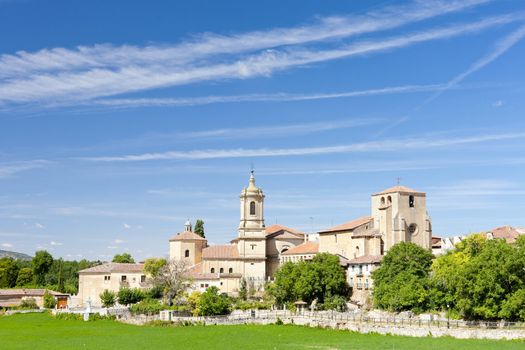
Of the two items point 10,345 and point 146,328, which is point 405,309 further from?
point 10,345

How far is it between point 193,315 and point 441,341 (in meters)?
29.3

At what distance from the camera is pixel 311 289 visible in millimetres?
73875

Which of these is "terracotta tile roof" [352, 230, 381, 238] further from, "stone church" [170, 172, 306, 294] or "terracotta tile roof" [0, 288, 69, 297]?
"terracotta tile roof" [0, 288, 69, 297]

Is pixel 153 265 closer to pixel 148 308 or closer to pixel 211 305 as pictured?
pixel 148 308

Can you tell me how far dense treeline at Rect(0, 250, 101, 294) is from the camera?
12687cm

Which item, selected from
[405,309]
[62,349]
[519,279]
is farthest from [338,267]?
[62,349]

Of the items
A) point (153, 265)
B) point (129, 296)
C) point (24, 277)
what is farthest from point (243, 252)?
point (24, 277)

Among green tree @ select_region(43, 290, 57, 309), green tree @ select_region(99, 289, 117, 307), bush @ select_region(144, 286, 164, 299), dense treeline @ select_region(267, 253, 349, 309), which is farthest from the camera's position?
green tree @ select_region(43, 290, 57, 309)

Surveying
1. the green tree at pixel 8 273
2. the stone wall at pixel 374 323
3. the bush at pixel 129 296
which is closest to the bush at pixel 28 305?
the bush at pixel 129 296

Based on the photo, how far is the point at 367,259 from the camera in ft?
254

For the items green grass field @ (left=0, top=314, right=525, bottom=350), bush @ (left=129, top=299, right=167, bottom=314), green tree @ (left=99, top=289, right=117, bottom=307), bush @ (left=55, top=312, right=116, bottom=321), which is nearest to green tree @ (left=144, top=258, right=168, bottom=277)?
green tree @ (left=99, top=289, right=117, bottom=307)

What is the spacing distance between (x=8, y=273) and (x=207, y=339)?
283 feet

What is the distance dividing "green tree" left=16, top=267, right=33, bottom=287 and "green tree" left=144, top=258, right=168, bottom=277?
156 feet

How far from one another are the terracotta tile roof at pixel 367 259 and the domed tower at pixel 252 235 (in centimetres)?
1533
